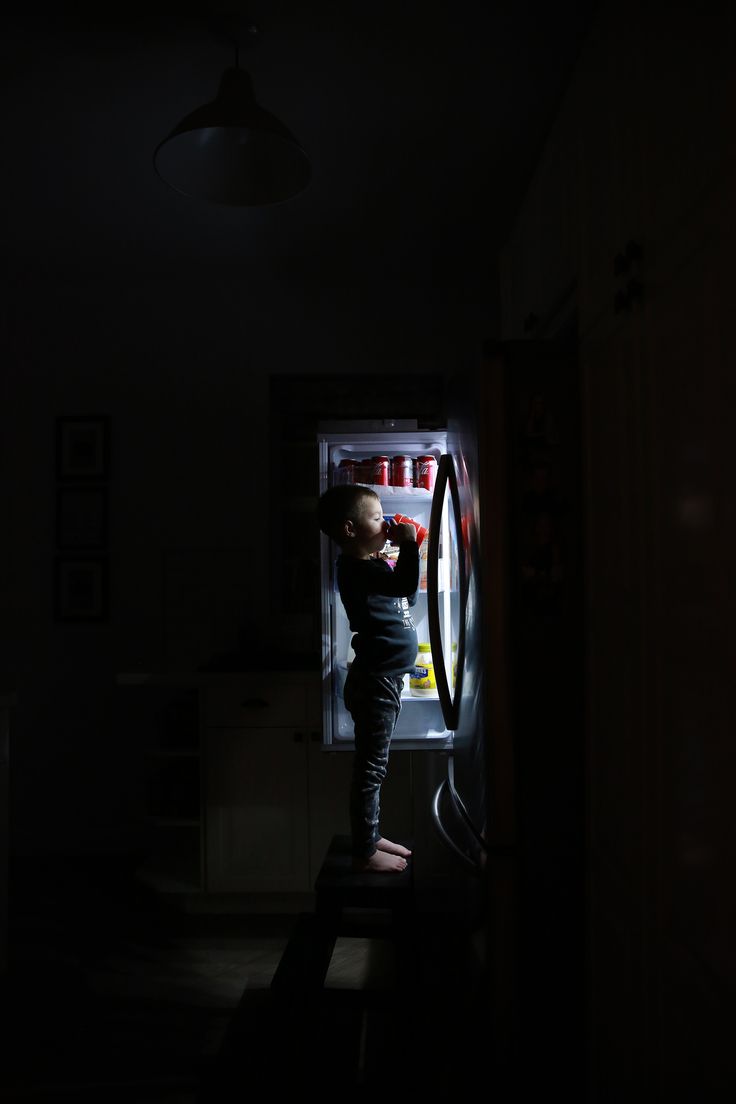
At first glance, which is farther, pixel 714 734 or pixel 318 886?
pixel 318 886

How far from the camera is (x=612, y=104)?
1579 millimetres

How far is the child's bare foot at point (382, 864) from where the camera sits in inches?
81.0

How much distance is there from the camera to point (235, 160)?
2.00 meters

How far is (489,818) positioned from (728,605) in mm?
820

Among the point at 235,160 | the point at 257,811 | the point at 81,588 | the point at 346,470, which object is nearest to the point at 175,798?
the point at 257,811

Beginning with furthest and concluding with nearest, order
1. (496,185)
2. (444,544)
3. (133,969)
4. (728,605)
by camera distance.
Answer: (496,185), (133,969), (444,544), (728,605)

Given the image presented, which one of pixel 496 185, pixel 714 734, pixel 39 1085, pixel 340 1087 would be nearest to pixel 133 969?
pixel 39 1085

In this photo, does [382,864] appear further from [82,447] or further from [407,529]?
[82,447]

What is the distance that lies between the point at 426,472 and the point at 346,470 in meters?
0.24

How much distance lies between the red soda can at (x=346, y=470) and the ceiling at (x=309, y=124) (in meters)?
1.09

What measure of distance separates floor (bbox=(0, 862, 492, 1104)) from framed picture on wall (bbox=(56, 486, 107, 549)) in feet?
5.28

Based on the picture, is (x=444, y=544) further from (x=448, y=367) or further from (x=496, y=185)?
(x=448, y=367)

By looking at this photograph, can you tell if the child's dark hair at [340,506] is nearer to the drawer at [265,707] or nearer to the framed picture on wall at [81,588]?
the drawer at [265,707]

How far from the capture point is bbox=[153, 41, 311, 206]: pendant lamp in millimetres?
1918
